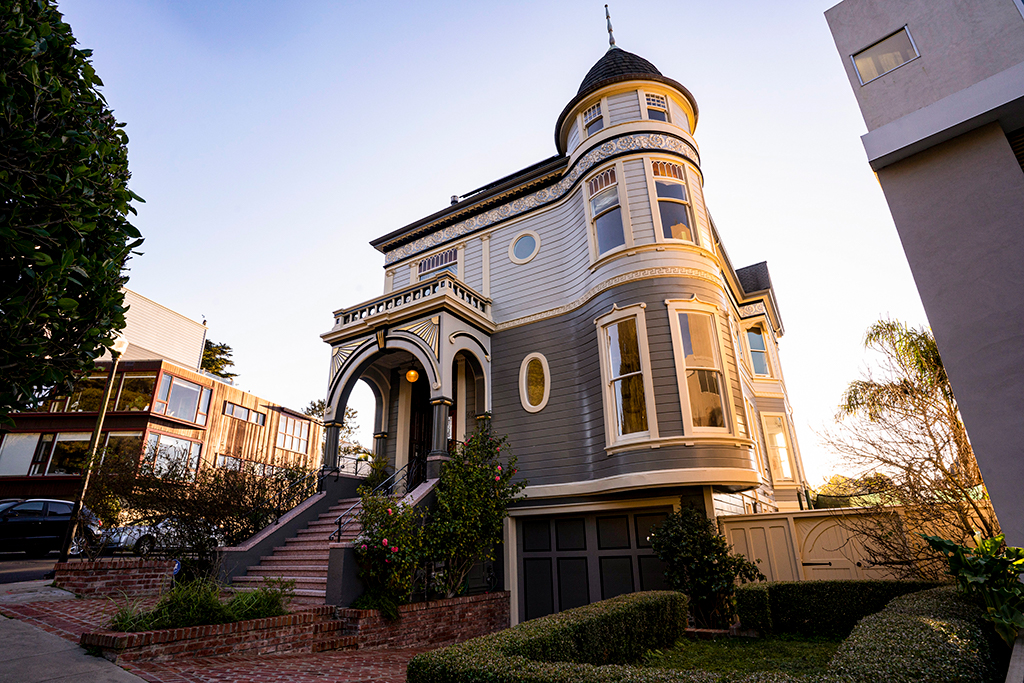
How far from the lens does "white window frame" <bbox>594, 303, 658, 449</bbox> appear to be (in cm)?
962

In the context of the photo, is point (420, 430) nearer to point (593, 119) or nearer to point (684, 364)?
point (684, 364)

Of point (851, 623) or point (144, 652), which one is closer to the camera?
point (144, 652)

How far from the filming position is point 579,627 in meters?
5.17

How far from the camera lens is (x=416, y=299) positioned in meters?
→ 12.1

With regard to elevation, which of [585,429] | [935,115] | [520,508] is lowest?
[520,508]

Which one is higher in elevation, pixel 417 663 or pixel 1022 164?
pixel 1022 164

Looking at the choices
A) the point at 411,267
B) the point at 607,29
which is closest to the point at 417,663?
the point at 411,267

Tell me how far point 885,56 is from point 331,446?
1243 cm

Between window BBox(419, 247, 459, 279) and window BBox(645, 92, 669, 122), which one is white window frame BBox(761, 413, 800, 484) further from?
window BBox(419, 247, 459, 279)

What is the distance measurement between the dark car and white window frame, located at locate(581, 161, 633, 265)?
13957mm

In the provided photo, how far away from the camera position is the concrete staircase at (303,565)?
843cm

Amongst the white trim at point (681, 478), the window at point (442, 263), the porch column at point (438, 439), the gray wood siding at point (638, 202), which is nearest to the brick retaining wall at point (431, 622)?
the porch column at point (438, 439)

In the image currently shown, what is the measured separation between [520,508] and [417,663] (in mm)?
7716

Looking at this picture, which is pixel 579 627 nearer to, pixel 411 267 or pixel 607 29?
pixel 411 267
